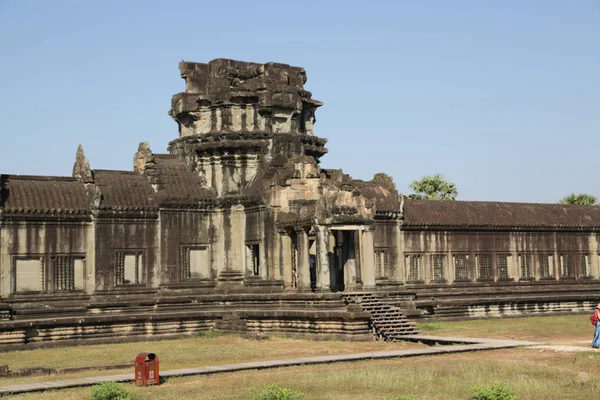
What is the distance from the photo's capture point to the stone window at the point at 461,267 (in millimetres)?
46375

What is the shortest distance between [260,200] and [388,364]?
48.6 feet

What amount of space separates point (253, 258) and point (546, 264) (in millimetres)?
17861

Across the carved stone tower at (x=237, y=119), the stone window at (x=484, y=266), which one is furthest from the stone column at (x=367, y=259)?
the stone window at (x=484, y=266)

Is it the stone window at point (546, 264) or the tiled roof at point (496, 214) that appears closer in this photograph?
the tiled roof at point (496, 214)

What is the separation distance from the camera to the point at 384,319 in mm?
33562

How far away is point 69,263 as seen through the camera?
3612cm

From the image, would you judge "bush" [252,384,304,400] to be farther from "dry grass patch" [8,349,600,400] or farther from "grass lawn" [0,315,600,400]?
"grass lawn" [0,315,600,400]

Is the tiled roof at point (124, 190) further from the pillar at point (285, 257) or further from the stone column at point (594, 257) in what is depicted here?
the stone column at point (594, 257)

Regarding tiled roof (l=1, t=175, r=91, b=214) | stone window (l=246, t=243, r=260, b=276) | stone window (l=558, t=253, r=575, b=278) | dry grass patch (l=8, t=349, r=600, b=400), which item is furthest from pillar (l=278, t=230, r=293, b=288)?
stone window (l=558, t=253, r=575, b=278)

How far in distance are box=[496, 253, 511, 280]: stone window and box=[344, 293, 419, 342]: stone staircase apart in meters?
13.9

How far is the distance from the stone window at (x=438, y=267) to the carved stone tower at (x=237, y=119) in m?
8.68

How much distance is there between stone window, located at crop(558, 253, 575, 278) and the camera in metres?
49.7

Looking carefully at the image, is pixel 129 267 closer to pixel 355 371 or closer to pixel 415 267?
pixel 415 267

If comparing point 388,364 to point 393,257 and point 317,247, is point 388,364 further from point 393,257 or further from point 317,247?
point 393,257
